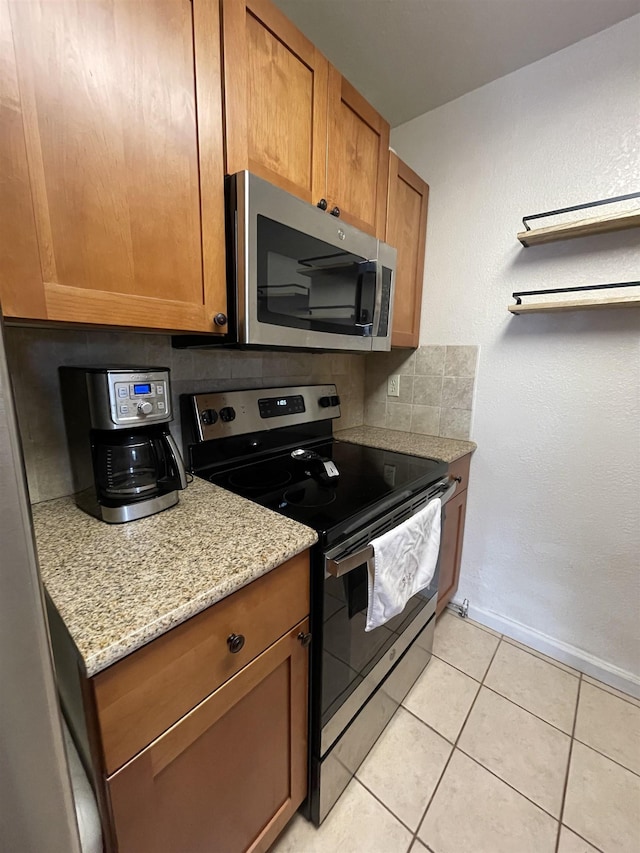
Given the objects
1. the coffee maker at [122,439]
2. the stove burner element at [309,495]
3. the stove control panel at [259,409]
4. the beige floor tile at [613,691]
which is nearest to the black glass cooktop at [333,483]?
the stove burner element at [309,495]

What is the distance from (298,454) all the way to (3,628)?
40.4 inches

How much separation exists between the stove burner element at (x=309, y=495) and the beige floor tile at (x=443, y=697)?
3.26 ft

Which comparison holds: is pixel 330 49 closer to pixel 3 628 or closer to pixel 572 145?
pixel 572 145

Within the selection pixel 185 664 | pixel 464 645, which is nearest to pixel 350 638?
pixel 185 664

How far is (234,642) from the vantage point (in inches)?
27.5

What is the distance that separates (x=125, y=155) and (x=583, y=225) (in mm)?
1416

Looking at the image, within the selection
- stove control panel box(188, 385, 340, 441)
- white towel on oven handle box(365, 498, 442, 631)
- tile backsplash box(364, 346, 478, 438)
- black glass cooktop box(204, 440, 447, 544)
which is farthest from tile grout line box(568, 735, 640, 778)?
stove control panel box(188, 385, 340, 441)

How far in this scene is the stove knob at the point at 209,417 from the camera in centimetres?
123

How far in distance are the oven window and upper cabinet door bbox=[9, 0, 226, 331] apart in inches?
30.3

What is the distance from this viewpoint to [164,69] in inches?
29.4

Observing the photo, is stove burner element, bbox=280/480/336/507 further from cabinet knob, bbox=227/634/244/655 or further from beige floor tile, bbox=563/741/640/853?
beige floor tile, bbox=563/741/640/853

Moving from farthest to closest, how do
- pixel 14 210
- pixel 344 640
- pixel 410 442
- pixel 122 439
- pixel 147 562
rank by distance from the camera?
pixel 410 442, pixel 344 640, pixel 122 439, pixel 147 562, pixel 14 210

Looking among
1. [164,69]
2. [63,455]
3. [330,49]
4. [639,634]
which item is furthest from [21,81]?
[639,634]

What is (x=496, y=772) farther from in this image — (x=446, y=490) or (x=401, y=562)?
(x=446, y=490)
